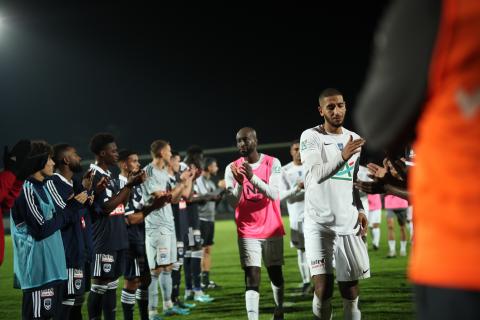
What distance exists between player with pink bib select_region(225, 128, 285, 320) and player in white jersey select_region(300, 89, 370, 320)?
1.35 meters

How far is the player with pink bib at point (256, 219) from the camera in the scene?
729cm

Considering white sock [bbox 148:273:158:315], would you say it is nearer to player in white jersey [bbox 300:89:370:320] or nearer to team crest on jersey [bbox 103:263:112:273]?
team crest on jersey [bbox 103:263:112:273]

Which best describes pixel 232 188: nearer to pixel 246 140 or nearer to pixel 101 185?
pixel 246 140

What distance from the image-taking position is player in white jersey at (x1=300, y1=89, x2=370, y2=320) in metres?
5.84

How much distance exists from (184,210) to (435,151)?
30.8ft

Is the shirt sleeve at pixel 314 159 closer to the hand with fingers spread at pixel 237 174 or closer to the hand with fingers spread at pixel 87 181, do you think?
the hand with fingers spread at pixel 237 174

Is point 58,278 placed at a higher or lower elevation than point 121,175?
lower

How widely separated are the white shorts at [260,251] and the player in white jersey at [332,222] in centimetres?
143

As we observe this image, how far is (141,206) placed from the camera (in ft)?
27.0

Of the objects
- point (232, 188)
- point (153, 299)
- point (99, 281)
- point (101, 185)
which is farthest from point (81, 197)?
point (153, 299)

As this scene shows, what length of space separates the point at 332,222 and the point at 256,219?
173 centimetres

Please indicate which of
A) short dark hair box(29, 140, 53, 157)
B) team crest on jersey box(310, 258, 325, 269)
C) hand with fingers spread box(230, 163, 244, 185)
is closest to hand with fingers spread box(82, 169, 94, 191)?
short dark hair box(29, 140, 53, 157)

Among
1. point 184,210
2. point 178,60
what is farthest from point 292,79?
point 184,210

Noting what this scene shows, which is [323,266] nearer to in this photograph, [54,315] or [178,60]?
[54,315]
